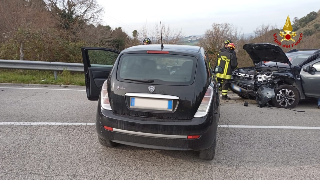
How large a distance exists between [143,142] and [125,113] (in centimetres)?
42

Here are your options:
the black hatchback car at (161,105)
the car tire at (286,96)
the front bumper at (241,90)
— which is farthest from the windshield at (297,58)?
the black hatchback car at (161,105)

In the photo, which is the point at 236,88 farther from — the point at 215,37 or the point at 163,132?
the point at 215,37

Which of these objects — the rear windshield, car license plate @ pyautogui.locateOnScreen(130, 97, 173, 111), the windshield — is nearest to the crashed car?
the windshield

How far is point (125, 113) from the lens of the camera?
328 centimetres

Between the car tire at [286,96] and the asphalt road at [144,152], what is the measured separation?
2.88 feet

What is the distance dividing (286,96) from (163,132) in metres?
4.84

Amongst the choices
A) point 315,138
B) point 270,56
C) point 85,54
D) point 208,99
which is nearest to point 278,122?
point 315,138

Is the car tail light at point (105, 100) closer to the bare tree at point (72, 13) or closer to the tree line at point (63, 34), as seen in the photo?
the tree line at point (63, 34)

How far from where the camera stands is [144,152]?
3.80 m

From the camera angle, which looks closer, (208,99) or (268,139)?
(208,99)

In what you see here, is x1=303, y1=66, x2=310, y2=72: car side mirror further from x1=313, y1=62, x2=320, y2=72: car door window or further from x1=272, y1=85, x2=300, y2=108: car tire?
x1=272, y1=85, x2=300, y2=108: car tire

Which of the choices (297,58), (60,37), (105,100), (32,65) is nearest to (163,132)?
(105,100)

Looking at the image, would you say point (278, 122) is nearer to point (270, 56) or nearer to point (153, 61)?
point (270, 56)

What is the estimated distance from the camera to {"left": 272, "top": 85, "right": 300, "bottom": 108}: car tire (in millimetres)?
6731
